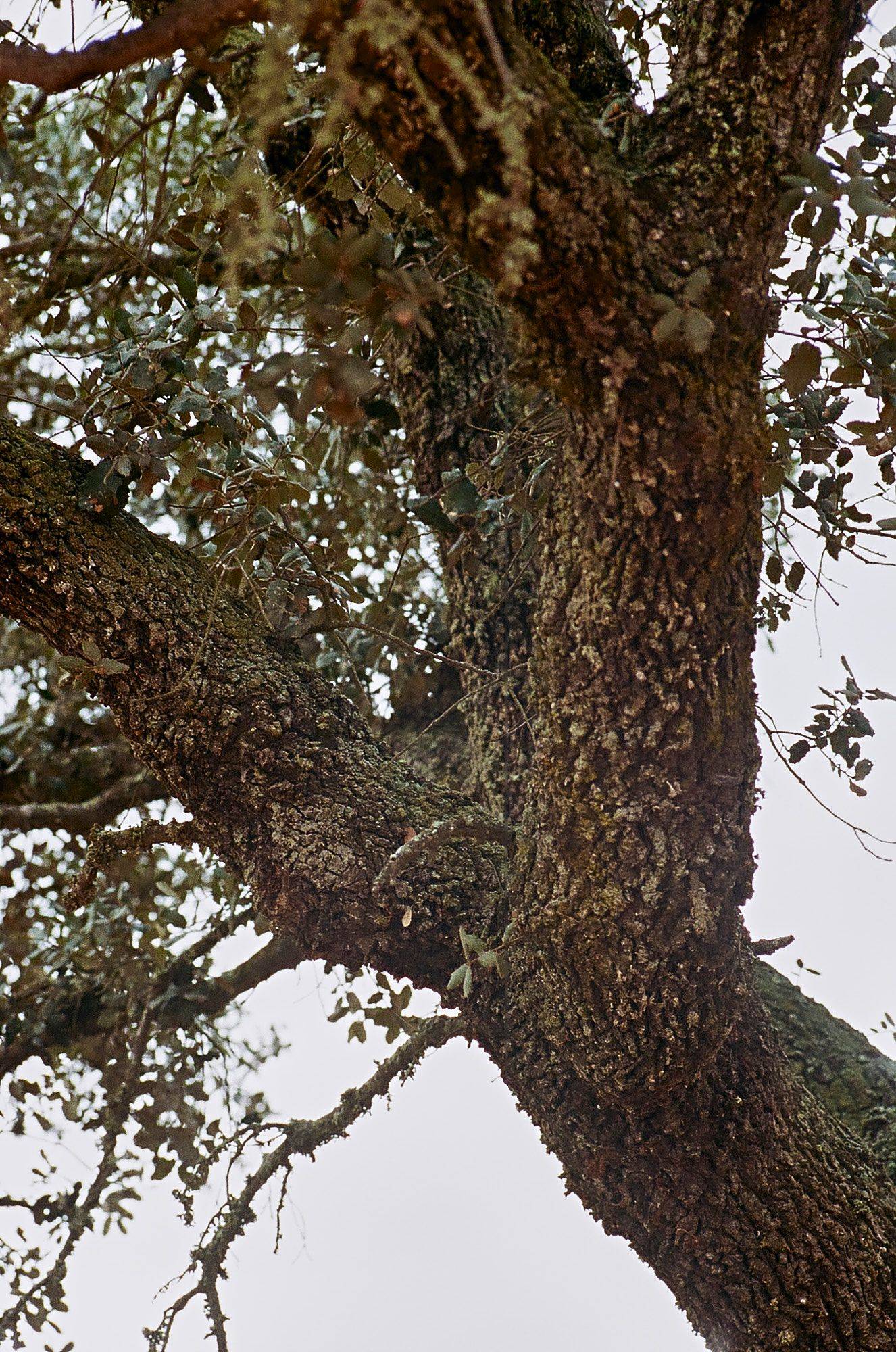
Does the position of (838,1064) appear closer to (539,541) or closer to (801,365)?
(539,541)

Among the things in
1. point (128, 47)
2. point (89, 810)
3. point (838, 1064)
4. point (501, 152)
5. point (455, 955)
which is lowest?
point (838, 1064)

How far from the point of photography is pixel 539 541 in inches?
53.5

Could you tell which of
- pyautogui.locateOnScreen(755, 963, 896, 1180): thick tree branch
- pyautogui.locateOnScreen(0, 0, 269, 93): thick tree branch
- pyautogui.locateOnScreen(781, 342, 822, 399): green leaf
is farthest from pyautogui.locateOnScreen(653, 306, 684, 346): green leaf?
pyautogui.locateOnScreen(755, 963, 896, 1180): thick tree branch

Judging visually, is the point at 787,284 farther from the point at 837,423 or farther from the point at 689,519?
the point at 689,519

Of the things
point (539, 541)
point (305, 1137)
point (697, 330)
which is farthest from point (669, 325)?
point (305, 1137)

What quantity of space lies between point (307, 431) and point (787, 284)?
4.66 ft

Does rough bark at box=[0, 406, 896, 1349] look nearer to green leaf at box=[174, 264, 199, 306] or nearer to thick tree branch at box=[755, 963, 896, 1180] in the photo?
thick tree branch at box=[755, 963, 896, 1180]

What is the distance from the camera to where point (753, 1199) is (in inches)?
58.0

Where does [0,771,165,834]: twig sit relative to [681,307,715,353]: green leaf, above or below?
above

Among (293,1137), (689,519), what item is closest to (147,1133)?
(293,1137)

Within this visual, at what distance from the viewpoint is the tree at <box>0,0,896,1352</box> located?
1.01 metres

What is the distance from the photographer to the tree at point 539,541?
3.32 ft

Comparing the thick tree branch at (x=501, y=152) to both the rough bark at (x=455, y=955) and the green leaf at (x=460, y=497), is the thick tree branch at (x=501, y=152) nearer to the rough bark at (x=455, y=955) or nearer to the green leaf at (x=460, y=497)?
the green leaf at (x=460, y=497)

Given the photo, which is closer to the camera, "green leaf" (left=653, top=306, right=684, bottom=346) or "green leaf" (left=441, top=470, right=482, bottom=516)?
"green leaf" (left=653, top=306, right=684, bottom=346)
